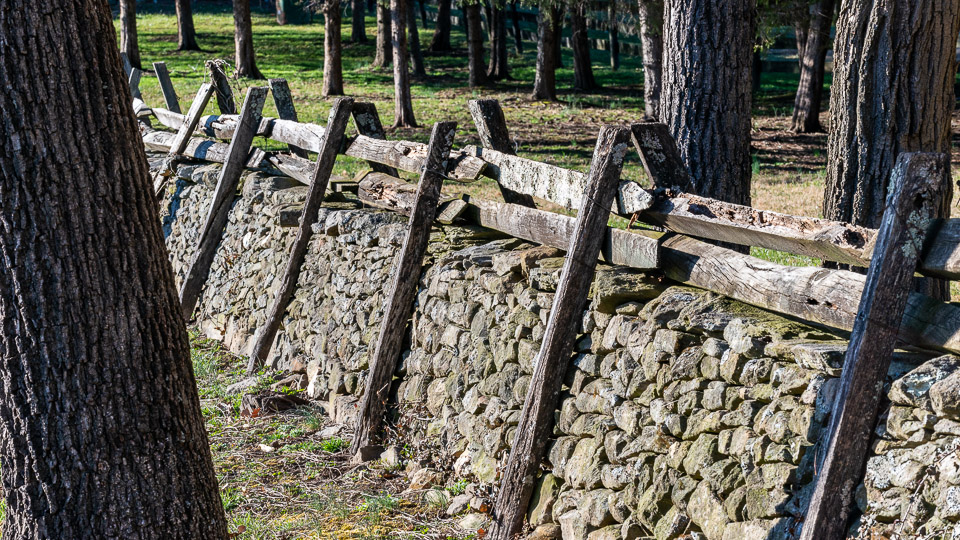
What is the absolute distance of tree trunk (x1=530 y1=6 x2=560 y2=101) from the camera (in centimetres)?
2037

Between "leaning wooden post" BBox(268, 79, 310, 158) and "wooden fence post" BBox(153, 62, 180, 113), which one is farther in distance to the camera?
"wooden fence post" BBox(153, 62, 180, 113)

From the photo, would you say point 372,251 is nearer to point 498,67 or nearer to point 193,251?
point 193,251

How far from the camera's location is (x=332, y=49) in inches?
838

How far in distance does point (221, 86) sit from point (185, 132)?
648 mm

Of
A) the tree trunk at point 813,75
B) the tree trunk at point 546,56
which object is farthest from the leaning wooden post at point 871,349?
the tree trunk at point 546,56

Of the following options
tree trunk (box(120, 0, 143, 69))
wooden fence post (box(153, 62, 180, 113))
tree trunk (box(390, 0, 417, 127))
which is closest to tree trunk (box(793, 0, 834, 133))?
tree trunk (box(390, 0, 417, 127))

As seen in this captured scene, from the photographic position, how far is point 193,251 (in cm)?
869

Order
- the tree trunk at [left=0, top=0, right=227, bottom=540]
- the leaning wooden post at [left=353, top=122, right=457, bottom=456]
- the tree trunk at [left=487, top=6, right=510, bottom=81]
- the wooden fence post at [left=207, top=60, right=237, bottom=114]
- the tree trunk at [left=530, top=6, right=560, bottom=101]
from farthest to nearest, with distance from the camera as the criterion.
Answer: the tree trunk at [left=487, top=6, right=510, bottom=81] < the tree trunk at [left=530, top=6, right=560, bottom=101] < the wooden fence post at [left=207, top=60, right=237, bottom=114] < the leaning wooden post at [left=353, top=122, right=457, bottom=456] < the tree trunk at [left=0, top=0, right=227, bottom=540]

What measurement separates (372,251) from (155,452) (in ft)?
10.3

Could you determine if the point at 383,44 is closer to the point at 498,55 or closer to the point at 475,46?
the point at 498,55

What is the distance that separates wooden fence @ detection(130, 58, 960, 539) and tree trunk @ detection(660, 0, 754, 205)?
122 centimetres

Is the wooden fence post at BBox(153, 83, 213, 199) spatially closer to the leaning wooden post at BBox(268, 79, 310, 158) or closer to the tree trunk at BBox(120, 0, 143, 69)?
the leaning wooden post at BBox(268, 79, 310, 158)

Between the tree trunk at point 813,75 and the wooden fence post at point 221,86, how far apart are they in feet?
40.8

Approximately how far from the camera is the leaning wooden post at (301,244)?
6809 mm
